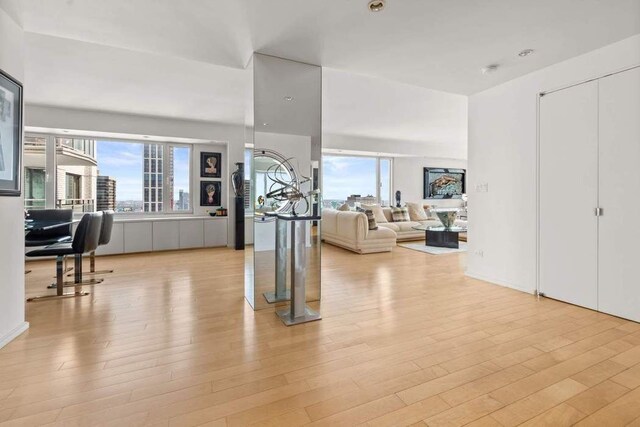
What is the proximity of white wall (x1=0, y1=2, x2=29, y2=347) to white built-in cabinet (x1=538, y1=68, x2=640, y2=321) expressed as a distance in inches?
190

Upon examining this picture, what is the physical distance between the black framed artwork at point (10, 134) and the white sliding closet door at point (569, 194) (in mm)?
4796

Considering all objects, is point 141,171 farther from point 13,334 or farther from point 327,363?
point 327,363

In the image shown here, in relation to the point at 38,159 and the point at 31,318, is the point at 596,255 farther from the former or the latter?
the point at 38,159

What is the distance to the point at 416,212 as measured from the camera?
8000 millimetres

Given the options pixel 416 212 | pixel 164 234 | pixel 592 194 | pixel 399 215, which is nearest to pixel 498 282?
pixel 592 194

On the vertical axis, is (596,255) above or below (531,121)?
below

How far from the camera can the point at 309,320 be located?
2.67m

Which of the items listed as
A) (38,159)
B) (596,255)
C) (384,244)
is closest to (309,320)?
(596,255)

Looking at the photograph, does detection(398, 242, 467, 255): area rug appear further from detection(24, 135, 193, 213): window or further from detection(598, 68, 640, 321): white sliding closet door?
detection(24, 135, 193, 213): window

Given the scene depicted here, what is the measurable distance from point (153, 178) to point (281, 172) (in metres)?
4.52

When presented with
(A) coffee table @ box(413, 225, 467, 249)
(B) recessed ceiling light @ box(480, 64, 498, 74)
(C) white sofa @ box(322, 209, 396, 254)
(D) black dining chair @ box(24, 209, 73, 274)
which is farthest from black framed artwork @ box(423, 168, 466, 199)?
(D) black dining chair @ box(24, 209, 73, 274)

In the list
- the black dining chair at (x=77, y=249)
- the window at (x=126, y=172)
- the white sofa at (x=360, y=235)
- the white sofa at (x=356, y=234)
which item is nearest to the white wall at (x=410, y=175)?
the white sofa at (x=356, y=234)

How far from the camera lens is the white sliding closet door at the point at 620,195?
2584 millimetres

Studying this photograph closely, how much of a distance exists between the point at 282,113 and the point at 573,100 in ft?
9.45
